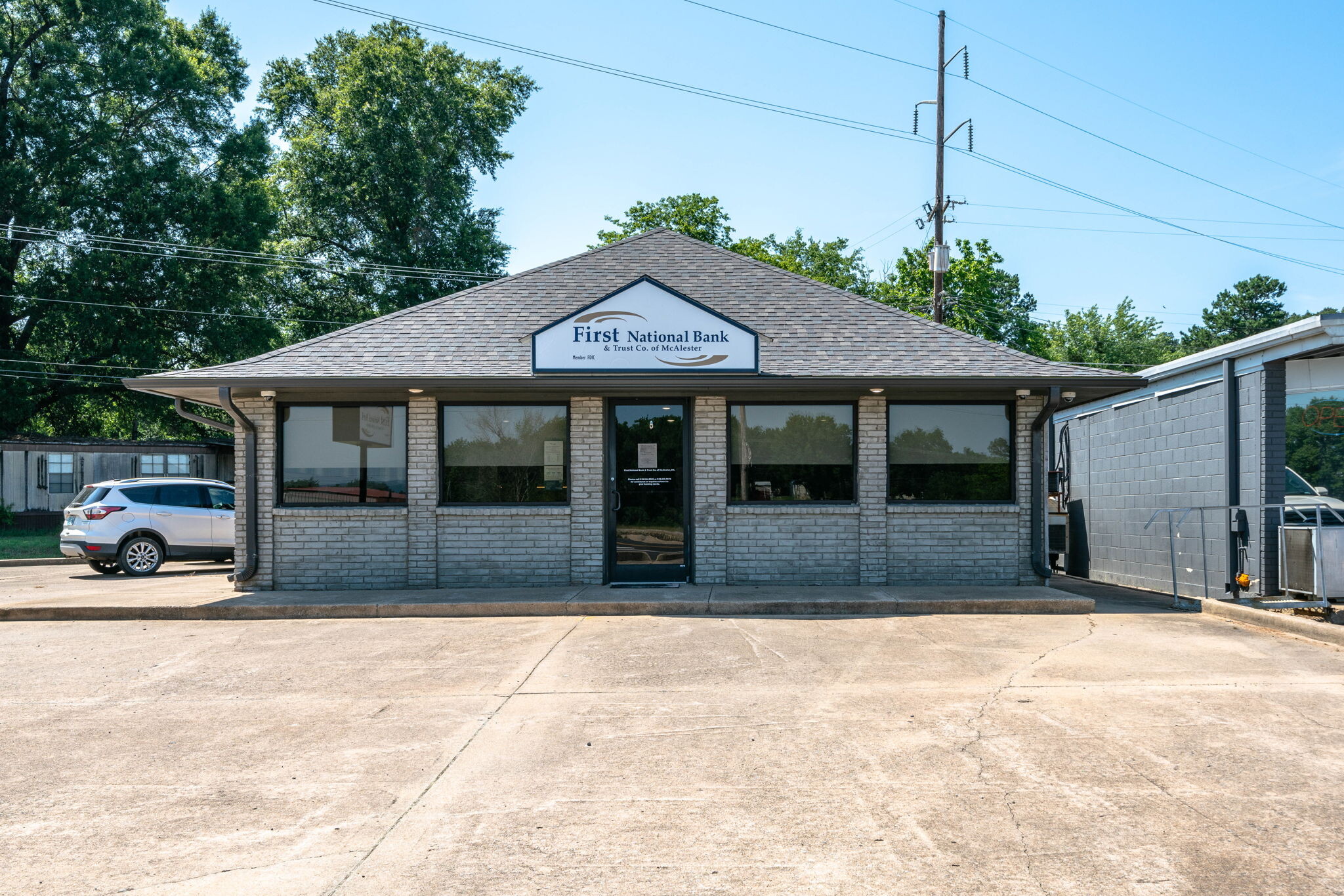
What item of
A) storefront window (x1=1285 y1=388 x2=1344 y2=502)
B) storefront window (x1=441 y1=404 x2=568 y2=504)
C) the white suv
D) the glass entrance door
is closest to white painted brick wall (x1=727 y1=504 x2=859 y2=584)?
the glass entrance door

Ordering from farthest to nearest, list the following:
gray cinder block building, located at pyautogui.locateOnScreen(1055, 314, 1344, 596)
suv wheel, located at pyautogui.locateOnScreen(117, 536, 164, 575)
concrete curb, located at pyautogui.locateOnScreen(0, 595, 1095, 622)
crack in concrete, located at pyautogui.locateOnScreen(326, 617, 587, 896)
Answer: suv wheel, located at pyautogui.locateOnScreen(117, 536, 164, 575), gray cinder block building, located at pyautogui.locateOnScreen(1055, 314, 1344, 596), concrete curb, located at pyautogui.locateOnScreen(0, 595, 1095, 622), crack in concrete, located at pyautogui.locateOnScreen(326, 617, 587, 896)

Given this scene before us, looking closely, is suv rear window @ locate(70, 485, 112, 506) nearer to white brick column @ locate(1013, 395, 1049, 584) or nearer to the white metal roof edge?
white brick column @ locate(1013, 395, 1049, 584)

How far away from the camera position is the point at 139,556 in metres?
17.4

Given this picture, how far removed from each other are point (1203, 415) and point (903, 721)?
8.95m

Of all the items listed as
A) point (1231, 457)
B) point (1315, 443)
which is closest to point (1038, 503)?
point (1231, 457)

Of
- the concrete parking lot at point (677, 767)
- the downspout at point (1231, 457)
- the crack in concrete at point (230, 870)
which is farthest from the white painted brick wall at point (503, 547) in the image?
the downspout at point (1231, 457)

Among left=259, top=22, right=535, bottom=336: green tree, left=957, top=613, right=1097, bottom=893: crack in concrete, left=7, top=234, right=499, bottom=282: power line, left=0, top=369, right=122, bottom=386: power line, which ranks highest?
left=259, top=22, right=535, bottom=336: green tree

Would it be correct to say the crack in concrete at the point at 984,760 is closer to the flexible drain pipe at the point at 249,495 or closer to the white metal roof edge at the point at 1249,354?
the white metal roof edge at the point at 1249,354

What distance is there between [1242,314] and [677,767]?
9424cm

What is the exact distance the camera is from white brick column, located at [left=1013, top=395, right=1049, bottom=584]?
505 inches

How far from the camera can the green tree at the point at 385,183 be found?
1455 inches

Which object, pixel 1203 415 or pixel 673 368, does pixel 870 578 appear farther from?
pixel 1203 415

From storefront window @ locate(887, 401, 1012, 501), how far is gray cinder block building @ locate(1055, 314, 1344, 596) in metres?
2.49

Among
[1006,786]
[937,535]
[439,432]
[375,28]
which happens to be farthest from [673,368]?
[375,28]
